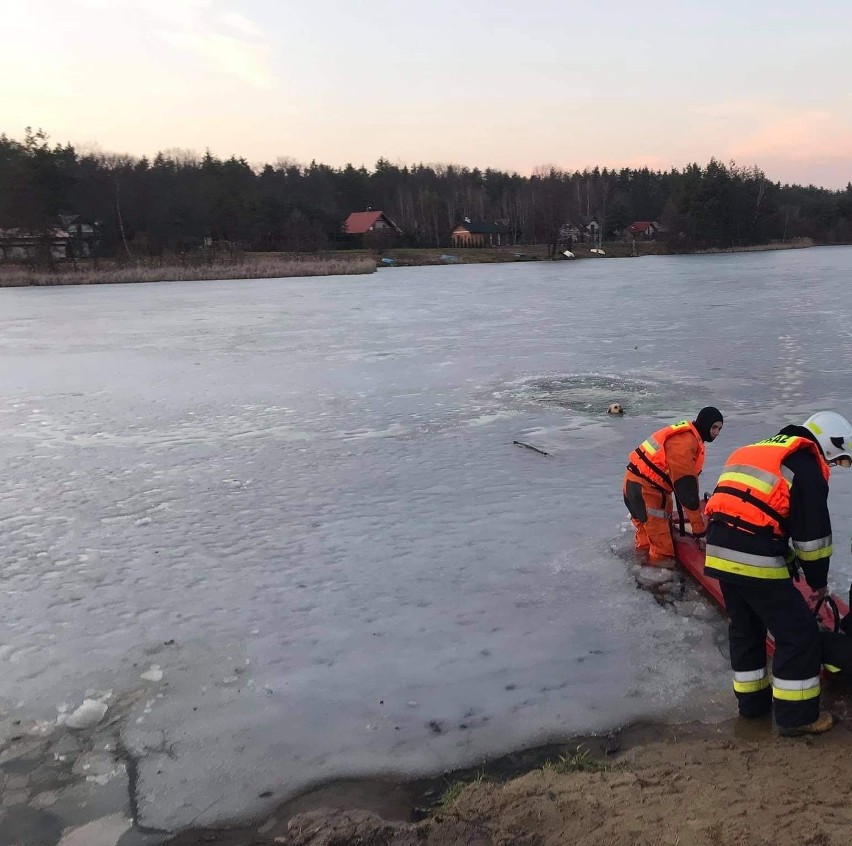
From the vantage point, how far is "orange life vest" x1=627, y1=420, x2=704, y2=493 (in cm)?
510

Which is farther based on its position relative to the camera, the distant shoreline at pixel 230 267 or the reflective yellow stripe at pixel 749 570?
the distant shoreline at pixel 230 267

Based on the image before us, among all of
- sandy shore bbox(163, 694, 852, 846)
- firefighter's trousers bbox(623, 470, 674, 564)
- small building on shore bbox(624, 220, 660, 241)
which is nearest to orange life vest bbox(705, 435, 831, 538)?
sandy shore bbox(163, 694, 852, 846)

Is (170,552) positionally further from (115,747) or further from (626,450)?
(626,450)

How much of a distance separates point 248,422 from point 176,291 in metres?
29.4

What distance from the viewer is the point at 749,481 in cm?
337

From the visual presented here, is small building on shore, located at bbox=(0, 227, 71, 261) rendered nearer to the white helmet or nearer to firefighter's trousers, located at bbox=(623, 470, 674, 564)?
firefighter's trousers, located at bbox=(623, 470, 674, 564)

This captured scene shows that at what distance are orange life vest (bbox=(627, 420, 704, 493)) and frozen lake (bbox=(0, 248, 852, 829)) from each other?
0.68 m

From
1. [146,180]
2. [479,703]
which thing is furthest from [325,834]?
[146,180]

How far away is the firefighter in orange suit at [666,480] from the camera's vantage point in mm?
5047

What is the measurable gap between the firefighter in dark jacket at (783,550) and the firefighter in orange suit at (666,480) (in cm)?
159

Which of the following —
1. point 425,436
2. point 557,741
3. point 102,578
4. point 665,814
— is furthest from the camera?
point 425,436

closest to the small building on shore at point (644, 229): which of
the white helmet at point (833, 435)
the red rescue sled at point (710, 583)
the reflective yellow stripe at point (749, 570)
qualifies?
the red rescue sled at point (710, 583)

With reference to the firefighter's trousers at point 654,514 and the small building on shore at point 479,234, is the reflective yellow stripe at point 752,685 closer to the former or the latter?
the firefighter's trousers at point 654,514

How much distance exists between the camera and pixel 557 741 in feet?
11.3
